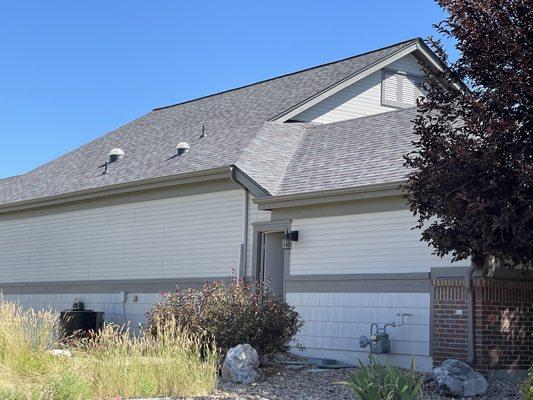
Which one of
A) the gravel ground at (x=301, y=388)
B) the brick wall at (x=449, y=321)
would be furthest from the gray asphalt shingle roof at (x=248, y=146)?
the gravel ground at (x=301, y=388)

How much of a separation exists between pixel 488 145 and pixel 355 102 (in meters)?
12.2

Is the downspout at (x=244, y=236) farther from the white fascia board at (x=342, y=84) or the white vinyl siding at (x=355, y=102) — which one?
the white vinyl siding at (x=355, y=102)

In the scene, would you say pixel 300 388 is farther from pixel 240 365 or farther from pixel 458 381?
pixel 458 381

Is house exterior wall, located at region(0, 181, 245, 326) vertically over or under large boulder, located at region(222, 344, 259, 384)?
over

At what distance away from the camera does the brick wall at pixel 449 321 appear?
12406 mm

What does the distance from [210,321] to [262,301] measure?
38.2 inches

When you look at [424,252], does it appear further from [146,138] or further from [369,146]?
[146,138]

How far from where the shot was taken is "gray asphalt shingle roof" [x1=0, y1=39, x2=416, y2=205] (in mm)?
16219

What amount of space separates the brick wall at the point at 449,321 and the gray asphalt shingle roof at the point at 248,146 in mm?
2436

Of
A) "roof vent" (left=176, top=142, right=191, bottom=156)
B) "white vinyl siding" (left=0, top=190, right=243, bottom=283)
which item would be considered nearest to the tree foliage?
"white vinyl siding" (left=0, top=190, right=243, bottom=283)

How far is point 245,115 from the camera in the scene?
2100 cm

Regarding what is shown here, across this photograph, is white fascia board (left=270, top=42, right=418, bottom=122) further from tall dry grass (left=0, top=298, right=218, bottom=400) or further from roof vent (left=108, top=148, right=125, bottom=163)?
tall dry grass (left=0, top=298, right=218, bottom=400)

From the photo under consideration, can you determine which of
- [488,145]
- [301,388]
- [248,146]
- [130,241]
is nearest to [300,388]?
[301,388]

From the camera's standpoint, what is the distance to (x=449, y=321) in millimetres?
12602
